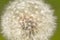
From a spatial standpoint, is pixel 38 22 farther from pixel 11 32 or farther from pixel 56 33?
pixel 56 33

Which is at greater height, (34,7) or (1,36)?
(34,7)

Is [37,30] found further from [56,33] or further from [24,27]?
[56,33]

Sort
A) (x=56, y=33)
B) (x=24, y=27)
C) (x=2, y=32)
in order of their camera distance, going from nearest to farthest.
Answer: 1. (x=24, y=27)
2. (x=2, y=32)
3. (x=56, y=33)

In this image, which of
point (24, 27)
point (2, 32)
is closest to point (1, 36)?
point (2, 32)

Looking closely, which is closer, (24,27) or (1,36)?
(24,27)

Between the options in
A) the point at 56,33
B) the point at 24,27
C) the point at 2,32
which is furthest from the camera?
the point at 56,33

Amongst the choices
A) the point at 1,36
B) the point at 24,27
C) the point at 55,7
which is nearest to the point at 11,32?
the point at 24,27

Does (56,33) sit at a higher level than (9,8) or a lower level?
lower

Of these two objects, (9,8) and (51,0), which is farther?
(51,0)
